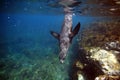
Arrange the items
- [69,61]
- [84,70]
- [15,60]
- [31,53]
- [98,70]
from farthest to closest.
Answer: [31,53] < [15,60] < [69,61] < [84,70] < [98,70]

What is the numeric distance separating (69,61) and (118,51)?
6352 millimetres

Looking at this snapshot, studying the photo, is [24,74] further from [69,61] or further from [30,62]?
[69,61]

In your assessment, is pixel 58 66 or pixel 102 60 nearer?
pixel 102 60

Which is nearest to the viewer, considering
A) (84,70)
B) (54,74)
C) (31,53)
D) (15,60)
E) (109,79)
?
(109,79)

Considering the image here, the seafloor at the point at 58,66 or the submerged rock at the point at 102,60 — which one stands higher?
the submerged rock at the point at 102,60

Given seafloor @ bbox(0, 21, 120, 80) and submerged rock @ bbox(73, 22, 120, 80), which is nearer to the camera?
submerged rock @ bbox(73, 22, 120, 80)

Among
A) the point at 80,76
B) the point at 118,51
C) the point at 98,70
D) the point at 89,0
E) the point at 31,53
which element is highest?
the point at 89,0

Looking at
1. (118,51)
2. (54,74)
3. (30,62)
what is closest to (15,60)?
(30,62)

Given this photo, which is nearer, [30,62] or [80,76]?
[80,76]

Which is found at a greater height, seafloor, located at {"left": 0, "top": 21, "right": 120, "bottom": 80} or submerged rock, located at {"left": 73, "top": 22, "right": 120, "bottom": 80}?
submerged rock, located at {"left": 73, "top": 22, "right": 120, "bottom": 80}

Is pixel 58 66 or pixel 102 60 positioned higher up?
pixel 102 60

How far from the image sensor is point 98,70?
10.4 meters

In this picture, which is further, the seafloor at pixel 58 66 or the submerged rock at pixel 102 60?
the seafloor at pixel 58 66

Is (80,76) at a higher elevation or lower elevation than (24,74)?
higher
